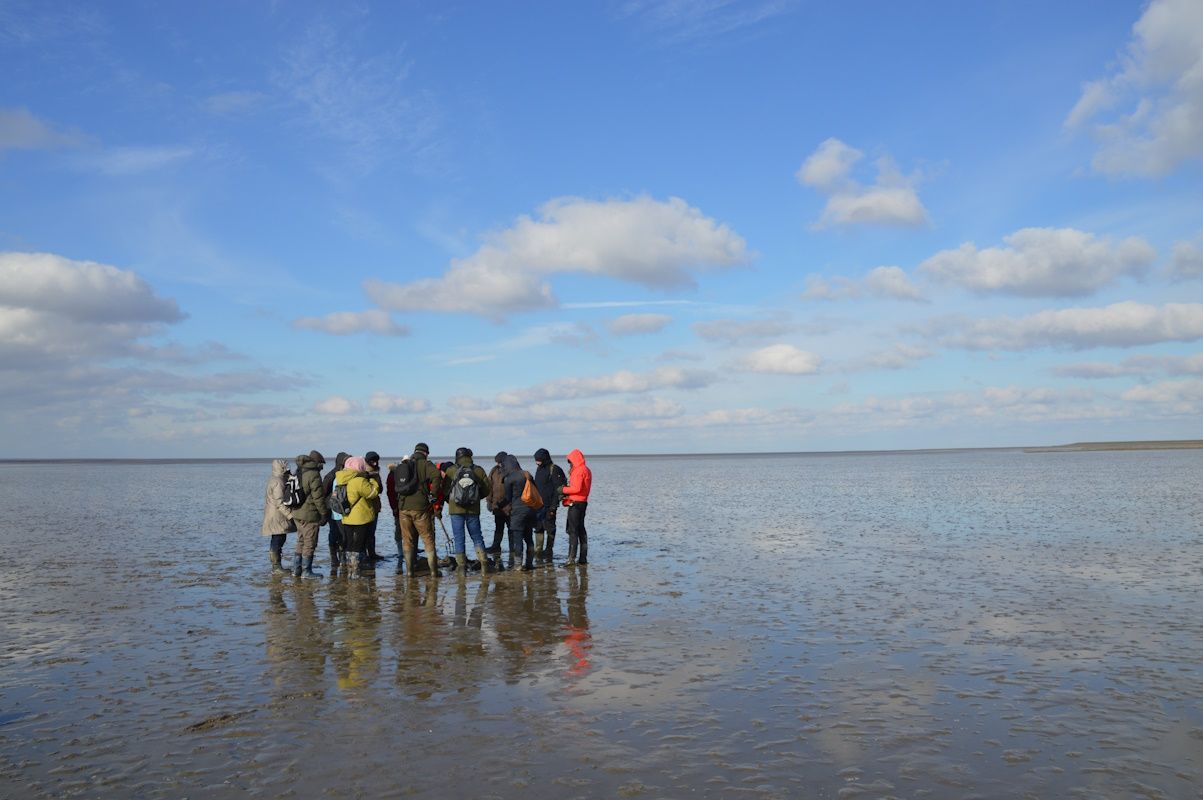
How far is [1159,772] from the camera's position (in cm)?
611

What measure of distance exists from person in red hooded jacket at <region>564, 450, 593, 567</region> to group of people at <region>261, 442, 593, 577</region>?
0.02 metres

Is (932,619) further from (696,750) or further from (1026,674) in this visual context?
(696,750)

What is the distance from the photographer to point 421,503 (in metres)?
15.4

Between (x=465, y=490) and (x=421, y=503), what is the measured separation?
843 millimetres

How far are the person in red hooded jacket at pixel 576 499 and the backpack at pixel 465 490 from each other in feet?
6.37

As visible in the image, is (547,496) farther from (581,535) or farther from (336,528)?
(336,528)

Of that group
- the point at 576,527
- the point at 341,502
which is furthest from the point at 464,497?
the point at 576,527

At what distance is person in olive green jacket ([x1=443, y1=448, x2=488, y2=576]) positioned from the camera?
15.5m

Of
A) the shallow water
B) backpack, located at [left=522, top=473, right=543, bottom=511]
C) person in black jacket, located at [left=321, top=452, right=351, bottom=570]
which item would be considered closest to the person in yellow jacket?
person in black jacket, located at [left=321, top=452, right=351, bottom=570]

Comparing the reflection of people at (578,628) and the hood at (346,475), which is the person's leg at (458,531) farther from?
the reflection of people at (578,628)

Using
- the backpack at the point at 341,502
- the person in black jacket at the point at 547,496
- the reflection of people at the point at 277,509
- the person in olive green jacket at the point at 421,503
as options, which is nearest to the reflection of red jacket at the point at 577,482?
the person in black jacket at the point at 547,496

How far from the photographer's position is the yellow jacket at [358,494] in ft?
51.4

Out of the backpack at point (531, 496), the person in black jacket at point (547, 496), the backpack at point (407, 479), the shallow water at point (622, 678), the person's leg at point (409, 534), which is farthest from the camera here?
the person in black jacket at point (547, 496)

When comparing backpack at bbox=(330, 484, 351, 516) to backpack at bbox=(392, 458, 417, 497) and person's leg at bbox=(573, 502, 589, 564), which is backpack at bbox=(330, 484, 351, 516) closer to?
backpack at bbox=(392, 458, 417, 497)
